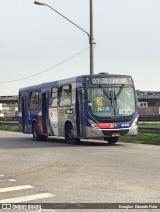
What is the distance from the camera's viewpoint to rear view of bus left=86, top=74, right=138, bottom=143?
61.4 ft

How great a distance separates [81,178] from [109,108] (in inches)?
358

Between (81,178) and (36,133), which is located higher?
(36,133)

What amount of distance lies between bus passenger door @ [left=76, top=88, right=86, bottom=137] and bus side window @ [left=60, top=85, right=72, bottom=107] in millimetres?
816

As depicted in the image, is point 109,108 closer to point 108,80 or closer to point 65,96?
point 108,80

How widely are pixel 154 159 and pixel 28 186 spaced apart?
537 centimetres

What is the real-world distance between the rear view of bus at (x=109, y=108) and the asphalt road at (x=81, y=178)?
3.58 m

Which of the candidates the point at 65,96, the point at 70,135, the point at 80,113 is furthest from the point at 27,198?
the point at 65,96

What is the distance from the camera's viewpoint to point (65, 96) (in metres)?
20.5

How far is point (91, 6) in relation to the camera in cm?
2502

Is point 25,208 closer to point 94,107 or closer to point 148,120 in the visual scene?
point 94,107

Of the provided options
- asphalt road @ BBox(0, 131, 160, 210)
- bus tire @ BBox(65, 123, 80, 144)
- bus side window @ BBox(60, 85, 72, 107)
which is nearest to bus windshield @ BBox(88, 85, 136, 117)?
bus side window @ BBox(60, 85, 72, 107)

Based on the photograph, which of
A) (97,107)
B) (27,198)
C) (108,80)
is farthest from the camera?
(108,80)

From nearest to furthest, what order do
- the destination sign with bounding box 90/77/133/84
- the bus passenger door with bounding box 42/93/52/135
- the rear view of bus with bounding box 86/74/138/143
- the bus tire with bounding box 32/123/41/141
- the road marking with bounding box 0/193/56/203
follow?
the road marking with bounding box 0/193/56/203 → the rear view of bus with bounding box 86/74/138/143 → the destination sign with bounding box 90/77/133/84 → the bus passenger door with bounding box 42/93/52/135 → the bus tire with bounding box 32/123/41/141

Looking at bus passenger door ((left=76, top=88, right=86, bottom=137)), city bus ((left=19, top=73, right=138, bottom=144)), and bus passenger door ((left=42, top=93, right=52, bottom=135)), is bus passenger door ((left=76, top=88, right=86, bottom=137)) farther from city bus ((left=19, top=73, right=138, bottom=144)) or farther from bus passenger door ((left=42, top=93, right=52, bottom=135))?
bus passenger door ((left=42, top=93, right=52, bottom=135))
